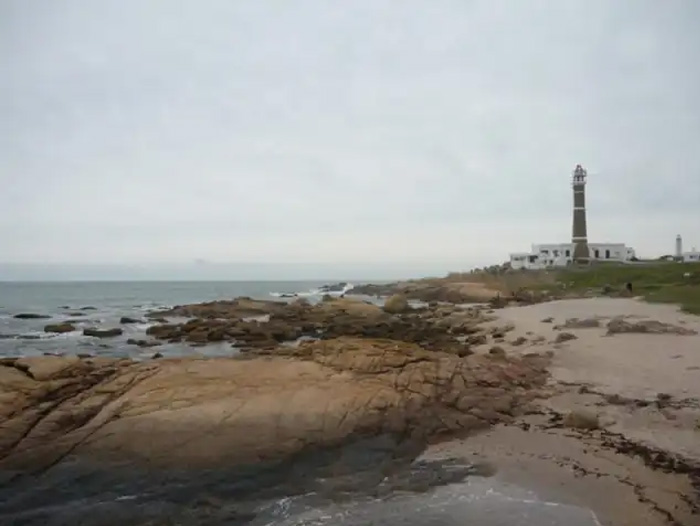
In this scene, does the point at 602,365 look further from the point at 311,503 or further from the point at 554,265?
the point at 554,265

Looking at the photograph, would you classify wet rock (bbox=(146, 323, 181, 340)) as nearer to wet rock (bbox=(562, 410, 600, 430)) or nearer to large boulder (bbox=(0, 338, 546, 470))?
large boulder (bbox=(0, 338, 546, 470))

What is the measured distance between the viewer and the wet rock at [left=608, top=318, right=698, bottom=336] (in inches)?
808

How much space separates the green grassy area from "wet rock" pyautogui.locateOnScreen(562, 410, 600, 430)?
23135 mm

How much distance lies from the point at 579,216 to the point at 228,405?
82825 mm

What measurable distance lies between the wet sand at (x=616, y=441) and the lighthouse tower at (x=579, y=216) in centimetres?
6988

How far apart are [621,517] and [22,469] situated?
32.7 feet

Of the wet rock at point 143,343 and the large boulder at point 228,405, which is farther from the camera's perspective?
the wet rock at point 143,343

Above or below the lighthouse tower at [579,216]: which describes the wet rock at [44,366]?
below

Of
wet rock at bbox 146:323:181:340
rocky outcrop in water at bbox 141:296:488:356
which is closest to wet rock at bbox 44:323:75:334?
rocky outcrop in water at bbox 141:296:488:356

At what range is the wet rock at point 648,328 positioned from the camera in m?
20.5

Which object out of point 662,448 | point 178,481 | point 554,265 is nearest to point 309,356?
point 178,481

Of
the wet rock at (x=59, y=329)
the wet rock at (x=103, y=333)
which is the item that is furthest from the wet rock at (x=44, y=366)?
the wet rock at (x=59, y=329)

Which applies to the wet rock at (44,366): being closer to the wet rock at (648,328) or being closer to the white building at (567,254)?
the wet rock at (648,328)

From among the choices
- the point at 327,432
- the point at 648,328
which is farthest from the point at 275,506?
the point at 648,328
